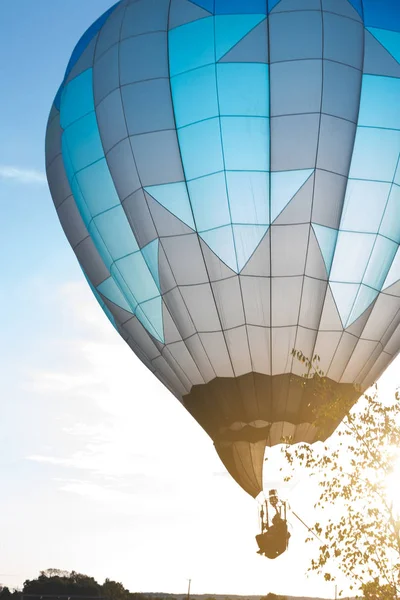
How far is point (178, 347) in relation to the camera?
13.3 meters

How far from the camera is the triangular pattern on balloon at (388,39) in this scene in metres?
13.2

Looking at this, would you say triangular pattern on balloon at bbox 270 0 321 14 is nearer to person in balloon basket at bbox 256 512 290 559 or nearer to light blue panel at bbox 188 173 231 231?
light blue panel at bbox 188 173 231 231

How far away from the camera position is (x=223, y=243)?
12609mm

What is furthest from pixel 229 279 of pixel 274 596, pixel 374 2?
pixel 274 596

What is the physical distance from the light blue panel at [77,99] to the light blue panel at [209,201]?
299 centimetres

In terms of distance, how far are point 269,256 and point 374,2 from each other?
199 inches

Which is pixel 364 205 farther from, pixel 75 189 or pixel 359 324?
pixel 75 189

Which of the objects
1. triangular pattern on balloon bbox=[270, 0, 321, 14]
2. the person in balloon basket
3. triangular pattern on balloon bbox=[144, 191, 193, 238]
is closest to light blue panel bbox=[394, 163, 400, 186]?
triangular pattern on balloon bbox=[270, 0, 321, 14]

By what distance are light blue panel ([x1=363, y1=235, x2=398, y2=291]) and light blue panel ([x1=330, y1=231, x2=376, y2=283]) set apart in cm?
10

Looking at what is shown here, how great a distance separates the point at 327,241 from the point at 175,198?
8.58ft

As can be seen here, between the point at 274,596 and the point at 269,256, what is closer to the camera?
the point at 269,256

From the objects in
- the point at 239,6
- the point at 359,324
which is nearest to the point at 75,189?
the point at 239,6

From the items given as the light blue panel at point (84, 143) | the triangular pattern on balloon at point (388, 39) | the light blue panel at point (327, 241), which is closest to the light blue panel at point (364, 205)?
the light blue panel at point (327, 241)

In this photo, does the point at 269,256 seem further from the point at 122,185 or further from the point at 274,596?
the point at 274,596
